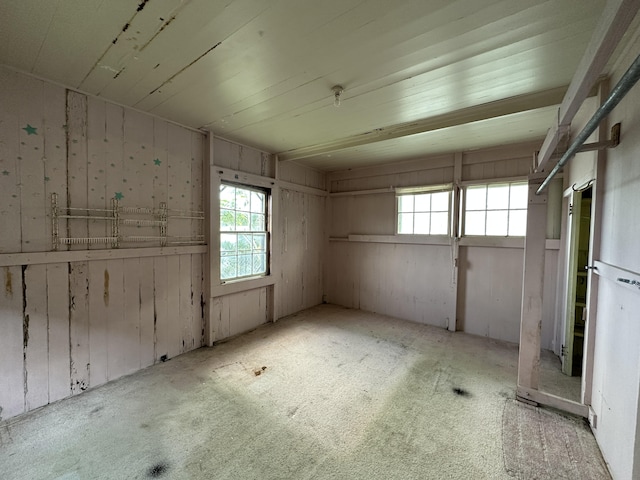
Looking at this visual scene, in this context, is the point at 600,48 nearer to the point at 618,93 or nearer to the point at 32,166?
the point at 618,93

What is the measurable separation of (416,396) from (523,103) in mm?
2433

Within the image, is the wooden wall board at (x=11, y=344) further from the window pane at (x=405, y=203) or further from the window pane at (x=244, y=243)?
A: the window pane at (x=405, y=203)

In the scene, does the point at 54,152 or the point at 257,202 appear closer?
the point at 54,152

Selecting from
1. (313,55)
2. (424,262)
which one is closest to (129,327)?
(313,55)

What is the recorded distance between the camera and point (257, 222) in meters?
3.50

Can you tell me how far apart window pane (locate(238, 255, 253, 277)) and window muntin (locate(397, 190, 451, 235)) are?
2.26 metres

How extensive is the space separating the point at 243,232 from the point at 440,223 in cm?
270

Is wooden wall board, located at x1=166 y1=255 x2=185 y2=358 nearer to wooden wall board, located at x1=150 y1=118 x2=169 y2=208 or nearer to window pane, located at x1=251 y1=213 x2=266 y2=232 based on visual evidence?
wooden wall board, located at x1=150 y1=118 x2=169 y2=208

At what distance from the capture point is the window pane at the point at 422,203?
3.73 meters

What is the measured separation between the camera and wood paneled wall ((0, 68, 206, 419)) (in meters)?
1.75

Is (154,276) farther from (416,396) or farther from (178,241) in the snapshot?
(416,396)

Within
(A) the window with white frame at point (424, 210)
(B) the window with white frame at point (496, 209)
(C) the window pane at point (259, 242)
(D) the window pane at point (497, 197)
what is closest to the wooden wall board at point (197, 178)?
(C) the window pane at point (259, 242)

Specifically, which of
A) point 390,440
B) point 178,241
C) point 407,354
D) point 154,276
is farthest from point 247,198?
point 390,440

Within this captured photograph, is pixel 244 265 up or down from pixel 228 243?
down
